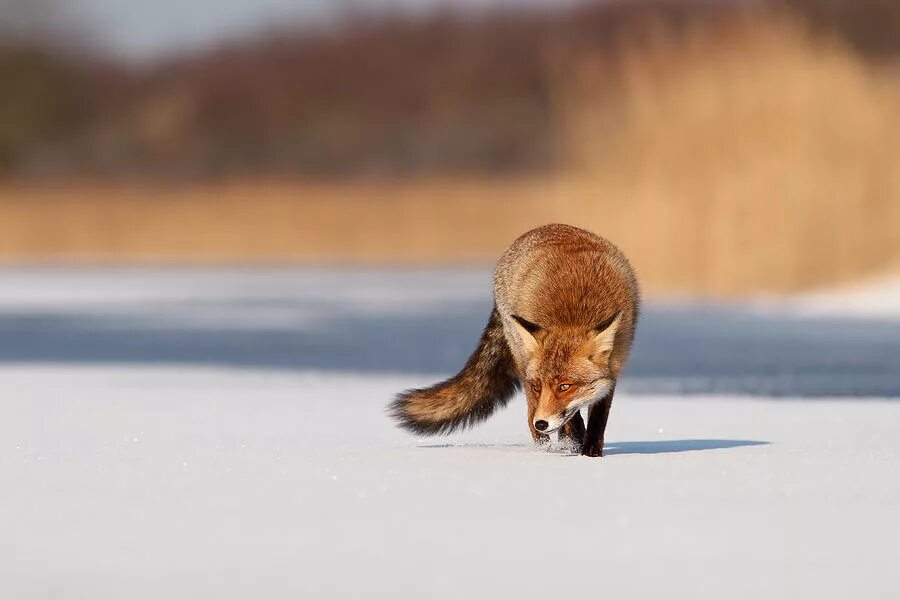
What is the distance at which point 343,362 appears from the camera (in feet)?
35.8

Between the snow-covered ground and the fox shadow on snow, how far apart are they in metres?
0.03

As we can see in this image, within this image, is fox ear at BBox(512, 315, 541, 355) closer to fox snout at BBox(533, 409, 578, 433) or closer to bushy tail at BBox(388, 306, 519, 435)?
fox snout at BBox(533, 409, 578, 433)

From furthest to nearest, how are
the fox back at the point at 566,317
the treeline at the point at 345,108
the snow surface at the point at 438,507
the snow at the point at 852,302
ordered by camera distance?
the treeline at the point at 345,108, the snow at the point at 852,302, the fox back at the point at 566,317, the snow surface at the point at 438,507

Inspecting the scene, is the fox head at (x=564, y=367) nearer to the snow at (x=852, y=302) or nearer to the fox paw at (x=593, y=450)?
the fox paw at (x=593, y=450)

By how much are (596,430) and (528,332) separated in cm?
43

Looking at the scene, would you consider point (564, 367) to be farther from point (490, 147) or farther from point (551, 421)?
point (490, 147)

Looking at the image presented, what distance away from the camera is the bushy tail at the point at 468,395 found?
22.9 ft

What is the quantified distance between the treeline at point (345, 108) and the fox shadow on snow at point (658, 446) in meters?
31.0

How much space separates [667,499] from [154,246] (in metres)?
24.0

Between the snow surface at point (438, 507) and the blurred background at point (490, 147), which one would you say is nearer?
the snow surface at point (438, 507)

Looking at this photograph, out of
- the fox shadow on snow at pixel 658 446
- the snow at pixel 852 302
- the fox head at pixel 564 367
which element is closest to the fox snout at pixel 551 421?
the fox head at pixel 564 367

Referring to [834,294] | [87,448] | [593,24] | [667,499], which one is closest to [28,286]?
[834,294]

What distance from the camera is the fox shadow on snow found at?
679cm

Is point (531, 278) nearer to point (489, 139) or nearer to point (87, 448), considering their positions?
point (87, 448)
